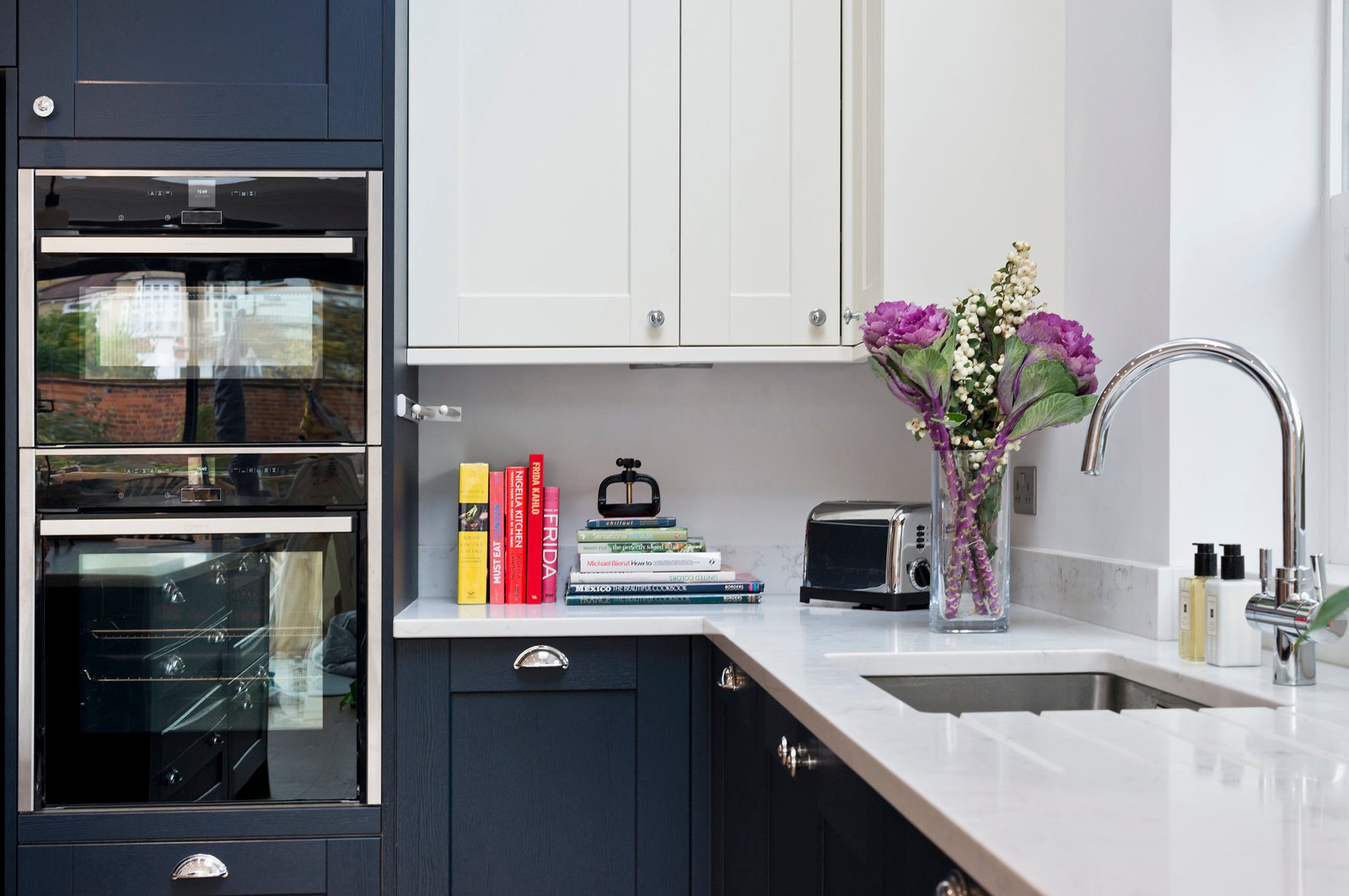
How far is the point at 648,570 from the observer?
2.22 metres

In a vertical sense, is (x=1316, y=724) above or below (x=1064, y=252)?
below

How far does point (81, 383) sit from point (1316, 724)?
1.97m

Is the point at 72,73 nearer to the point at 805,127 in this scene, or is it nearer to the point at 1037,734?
the point at 805,127

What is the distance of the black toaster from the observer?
209 cm

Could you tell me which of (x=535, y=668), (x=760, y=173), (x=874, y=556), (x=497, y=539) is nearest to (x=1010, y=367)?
(x=874, y=556)

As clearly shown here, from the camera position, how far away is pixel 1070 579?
1.99 metres

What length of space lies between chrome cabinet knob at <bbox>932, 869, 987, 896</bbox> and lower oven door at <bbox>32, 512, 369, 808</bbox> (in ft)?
4.62

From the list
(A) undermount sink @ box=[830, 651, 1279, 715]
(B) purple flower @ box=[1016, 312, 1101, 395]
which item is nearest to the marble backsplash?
(A) undermount sink @ box=[830, 651, 1279, 715]

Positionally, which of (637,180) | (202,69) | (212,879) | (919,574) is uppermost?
(202,69)

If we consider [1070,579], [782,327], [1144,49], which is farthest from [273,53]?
[1070,579]

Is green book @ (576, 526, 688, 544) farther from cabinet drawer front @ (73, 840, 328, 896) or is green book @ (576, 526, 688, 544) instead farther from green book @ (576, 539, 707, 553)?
cabinet drawer front @ (73, 840, 328, 896)

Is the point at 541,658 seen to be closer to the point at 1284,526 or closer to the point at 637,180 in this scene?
the point at 637,180

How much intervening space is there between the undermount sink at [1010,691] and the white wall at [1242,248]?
0.29m

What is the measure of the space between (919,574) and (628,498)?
2.20 feet
